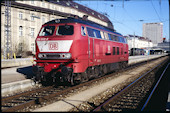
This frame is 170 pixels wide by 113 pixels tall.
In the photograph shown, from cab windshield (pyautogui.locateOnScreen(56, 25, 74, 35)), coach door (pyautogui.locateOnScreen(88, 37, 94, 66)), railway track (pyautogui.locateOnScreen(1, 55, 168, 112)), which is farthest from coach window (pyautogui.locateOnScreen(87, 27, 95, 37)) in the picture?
railway track (pyautogui.locateOnScreen(1, 55, 168, 112))

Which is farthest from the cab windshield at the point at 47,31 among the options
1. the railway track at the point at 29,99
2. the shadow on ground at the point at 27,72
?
the shadow on ground at the point at 27,72

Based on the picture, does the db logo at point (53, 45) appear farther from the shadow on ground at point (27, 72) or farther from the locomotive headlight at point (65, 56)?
the shadow on ground at point (27, 72)

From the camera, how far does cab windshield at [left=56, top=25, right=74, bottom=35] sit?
10031mm

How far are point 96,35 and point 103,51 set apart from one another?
148 centimetres

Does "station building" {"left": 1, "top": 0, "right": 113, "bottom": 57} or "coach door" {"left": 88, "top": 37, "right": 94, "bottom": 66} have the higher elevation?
"station building" {"left": 1, "top": 0, "right": 113, "bottom": 57}

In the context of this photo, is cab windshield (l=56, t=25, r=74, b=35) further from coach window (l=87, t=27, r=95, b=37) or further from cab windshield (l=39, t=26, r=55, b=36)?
coach window (l=87, t=27, r=95, b=37)

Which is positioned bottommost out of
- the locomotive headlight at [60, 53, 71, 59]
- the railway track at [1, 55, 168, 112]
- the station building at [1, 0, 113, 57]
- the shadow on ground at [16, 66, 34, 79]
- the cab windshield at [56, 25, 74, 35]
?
the railway track at [1, 55, 168, 112]

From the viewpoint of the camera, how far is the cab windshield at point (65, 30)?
1003cm

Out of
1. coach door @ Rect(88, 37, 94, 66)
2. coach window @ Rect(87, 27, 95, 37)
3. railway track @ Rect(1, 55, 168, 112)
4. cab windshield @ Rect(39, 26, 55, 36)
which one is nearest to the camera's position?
railway track @ Rect(1, 55, 168, 112)

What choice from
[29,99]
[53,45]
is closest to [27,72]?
[53,45]

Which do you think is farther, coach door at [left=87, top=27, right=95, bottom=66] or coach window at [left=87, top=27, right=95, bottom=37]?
coach window at [left=87, top=27, right=95, bottom=37]

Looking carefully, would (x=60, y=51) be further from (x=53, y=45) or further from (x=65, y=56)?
(x=53, y=45)

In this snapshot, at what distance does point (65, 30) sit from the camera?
10.2m

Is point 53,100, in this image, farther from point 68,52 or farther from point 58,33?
point 58,33
